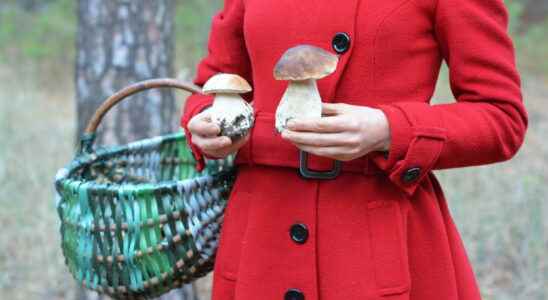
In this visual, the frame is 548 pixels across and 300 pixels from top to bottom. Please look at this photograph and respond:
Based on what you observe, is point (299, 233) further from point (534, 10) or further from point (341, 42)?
point (534, 10)

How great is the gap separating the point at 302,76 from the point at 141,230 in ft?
1.74

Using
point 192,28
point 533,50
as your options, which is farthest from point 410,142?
point 533,50

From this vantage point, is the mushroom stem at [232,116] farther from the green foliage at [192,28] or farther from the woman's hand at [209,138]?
the green foliage at [192,28]

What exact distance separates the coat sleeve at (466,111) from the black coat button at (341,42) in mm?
130

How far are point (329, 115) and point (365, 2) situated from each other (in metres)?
0.22

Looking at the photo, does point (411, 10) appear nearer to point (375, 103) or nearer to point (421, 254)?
point (375, 103)

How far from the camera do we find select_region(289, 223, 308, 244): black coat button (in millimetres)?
1164

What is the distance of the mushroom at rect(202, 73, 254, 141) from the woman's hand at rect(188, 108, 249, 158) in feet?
0.04

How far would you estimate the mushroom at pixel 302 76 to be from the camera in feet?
3.30

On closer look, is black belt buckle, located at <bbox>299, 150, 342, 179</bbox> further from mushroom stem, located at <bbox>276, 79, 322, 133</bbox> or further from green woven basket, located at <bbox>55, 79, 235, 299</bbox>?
green woven basket, located at <bbox>55, 79, 235, 299</bbox>

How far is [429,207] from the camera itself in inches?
47.6

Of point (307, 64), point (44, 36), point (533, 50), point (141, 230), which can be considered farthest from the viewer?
point (44, 36)

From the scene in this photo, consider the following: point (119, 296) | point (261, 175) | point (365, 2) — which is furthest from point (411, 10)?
point (119, 296)

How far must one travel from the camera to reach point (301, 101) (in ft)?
3.45
